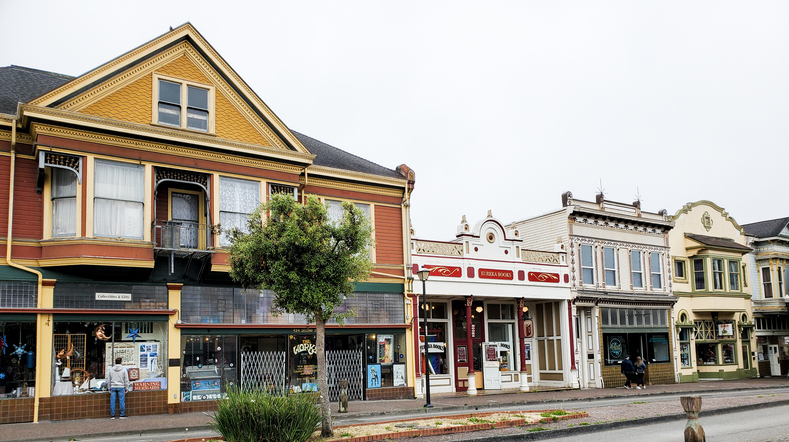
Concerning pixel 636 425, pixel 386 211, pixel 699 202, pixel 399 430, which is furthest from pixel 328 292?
pixel 699 202

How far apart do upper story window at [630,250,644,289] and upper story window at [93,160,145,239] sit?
966 inches

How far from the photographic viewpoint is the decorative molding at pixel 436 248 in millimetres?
26859

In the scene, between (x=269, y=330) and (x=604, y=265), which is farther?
(x=604, y=265)

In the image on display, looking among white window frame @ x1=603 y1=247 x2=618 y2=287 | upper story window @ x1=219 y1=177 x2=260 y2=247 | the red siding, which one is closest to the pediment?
upper story window @ x1=219 y1=177 x2=260 y2=247

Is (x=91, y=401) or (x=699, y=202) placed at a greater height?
(x=699, y=202)

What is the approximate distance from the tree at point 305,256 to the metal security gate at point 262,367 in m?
7.20

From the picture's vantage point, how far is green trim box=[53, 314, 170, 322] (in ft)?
62.6

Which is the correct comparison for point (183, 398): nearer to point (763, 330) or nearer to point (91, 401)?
point (91, 401)

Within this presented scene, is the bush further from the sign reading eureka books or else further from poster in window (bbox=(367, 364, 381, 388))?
poster in window (bbox=(367, 364, 381, 388))

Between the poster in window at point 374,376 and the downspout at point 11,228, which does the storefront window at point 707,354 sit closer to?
the poster in window at point 374,376

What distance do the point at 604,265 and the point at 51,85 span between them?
2501 centimetres

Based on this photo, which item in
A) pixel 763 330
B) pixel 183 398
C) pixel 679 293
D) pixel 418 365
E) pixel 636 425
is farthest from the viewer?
pixel 763 330

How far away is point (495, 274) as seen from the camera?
2875 centimetres

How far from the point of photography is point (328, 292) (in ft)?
49.5
